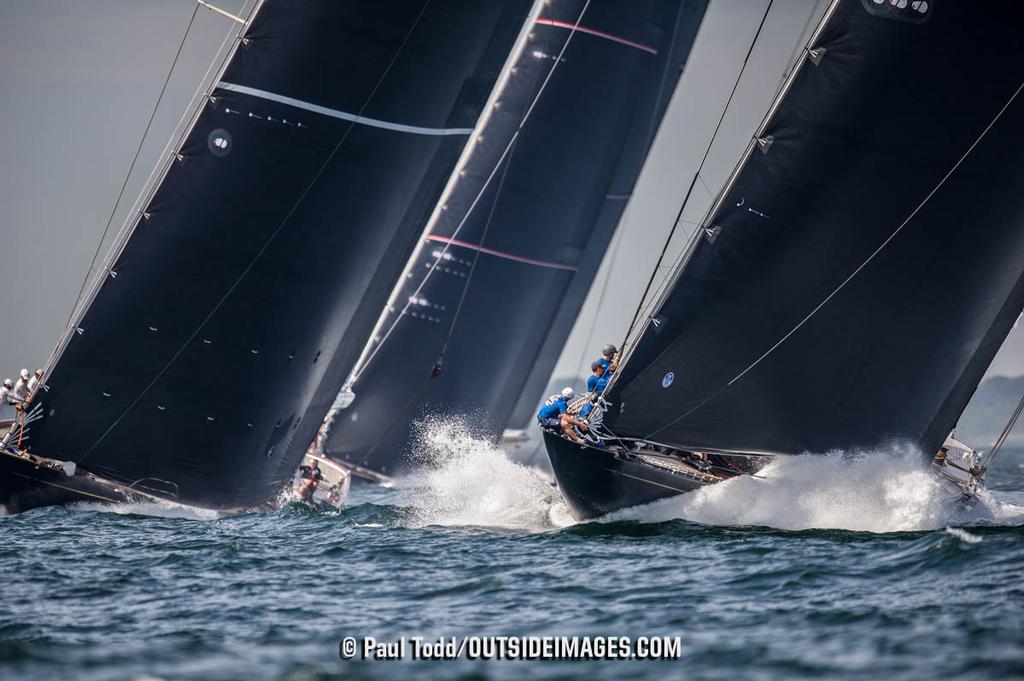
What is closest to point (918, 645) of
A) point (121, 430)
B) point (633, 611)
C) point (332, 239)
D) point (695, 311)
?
point (633, 611)

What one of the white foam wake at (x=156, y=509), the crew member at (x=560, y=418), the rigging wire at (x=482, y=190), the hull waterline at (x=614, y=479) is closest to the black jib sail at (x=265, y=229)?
the white foam wake at (x=156, y=509)

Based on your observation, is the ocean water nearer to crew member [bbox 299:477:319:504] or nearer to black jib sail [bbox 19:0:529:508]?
black jib sail [bbox 19:0:529:508]

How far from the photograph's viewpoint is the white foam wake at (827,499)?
1468cm

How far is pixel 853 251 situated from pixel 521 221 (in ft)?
30.7

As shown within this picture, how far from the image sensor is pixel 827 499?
14922 millimetres

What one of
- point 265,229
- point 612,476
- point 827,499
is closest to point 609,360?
point 612,476

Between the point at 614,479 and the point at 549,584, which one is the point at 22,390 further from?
the point at 549,584

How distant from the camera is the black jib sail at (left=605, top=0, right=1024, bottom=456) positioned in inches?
562

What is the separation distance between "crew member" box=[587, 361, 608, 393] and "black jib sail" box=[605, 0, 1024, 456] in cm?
55

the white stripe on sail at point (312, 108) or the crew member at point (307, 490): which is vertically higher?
the white stripe on sail at point (312, 108)

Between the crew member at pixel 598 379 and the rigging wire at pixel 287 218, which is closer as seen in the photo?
the rigging wire at pixel 287 218

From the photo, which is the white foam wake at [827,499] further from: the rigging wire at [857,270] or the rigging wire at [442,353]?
the rigging wire at [442,353]

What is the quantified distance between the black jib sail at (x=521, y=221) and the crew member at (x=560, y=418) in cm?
560

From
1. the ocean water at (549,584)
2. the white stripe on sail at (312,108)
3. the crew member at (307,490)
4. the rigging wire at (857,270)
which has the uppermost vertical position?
the white stripe on sail at (312,108)
